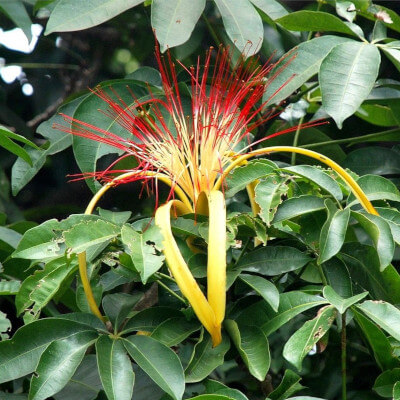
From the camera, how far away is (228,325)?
1162 mm

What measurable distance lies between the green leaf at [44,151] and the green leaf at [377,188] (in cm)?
58

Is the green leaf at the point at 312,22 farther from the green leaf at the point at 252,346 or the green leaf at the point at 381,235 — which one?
the green leaf at the point at 252,346

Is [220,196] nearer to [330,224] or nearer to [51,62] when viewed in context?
[330,224]

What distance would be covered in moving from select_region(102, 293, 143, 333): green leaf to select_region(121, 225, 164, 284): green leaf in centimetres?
12

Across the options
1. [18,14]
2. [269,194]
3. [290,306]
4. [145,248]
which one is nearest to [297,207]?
[269,194]

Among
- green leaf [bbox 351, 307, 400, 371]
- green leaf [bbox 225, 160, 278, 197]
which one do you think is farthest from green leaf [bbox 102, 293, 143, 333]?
green leaf [bbox 351, 307, 400, 371]

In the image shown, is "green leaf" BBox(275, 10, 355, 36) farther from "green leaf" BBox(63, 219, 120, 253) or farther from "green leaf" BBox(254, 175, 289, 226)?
"green leaf" BBox(63, 219, 120, 253)

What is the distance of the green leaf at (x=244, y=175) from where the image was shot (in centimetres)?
122

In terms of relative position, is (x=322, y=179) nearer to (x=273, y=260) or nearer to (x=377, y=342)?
(x=273, y=260)

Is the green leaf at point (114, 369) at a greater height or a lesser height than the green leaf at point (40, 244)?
lesser

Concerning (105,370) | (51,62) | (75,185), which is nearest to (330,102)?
(105,370)

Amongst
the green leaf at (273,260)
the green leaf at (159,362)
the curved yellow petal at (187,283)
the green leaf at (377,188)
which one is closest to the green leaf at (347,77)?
the green leaf at (377,188)

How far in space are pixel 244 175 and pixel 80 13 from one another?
433 millimetres

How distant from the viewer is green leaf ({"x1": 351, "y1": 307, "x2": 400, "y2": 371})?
115cm
